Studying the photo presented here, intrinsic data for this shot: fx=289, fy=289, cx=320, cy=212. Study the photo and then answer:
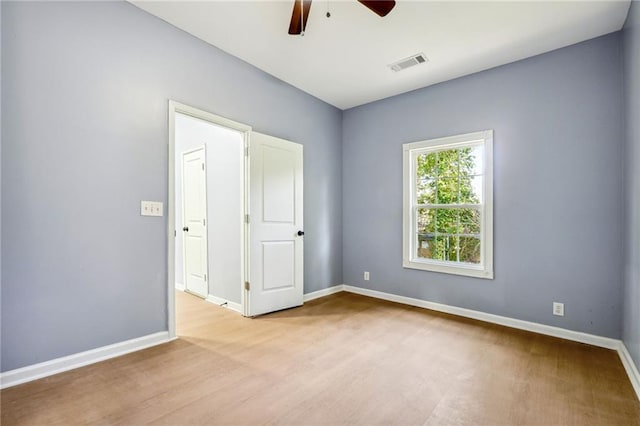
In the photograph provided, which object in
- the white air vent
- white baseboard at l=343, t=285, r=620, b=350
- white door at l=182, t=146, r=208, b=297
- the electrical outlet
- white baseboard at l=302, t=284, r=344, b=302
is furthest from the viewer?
white door at l=182, t=146, r=208, b=297

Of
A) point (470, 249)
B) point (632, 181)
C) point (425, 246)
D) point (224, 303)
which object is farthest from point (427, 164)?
point (224, 303)

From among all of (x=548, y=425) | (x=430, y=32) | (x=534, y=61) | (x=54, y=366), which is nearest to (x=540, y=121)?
(x=534, y=61)

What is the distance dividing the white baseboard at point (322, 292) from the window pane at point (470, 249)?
1.84 meters

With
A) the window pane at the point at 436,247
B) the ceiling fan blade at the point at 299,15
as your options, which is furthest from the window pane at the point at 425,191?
the ceiling fan blade at the point at 299,15

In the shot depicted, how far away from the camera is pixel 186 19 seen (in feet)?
8.35

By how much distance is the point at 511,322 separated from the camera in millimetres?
3027

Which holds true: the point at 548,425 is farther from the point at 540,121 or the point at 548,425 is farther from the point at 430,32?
the point at 430,32

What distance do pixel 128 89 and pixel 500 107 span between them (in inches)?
142

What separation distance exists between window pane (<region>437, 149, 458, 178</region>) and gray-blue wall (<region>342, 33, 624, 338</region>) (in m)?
0.24

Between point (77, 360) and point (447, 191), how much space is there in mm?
3893

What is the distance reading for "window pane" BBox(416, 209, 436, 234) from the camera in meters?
3.72

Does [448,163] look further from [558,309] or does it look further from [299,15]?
[299,15]

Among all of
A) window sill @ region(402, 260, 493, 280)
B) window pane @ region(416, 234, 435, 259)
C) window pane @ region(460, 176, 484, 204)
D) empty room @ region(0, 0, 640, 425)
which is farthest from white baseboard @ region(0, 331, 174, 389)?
window pane @ region(460, 176, 484, 204)

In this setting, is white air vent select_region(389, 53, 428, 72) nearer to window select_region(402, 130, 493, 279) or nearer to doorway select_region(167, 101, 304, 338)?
window select_region(402, 130, 493, 279)
